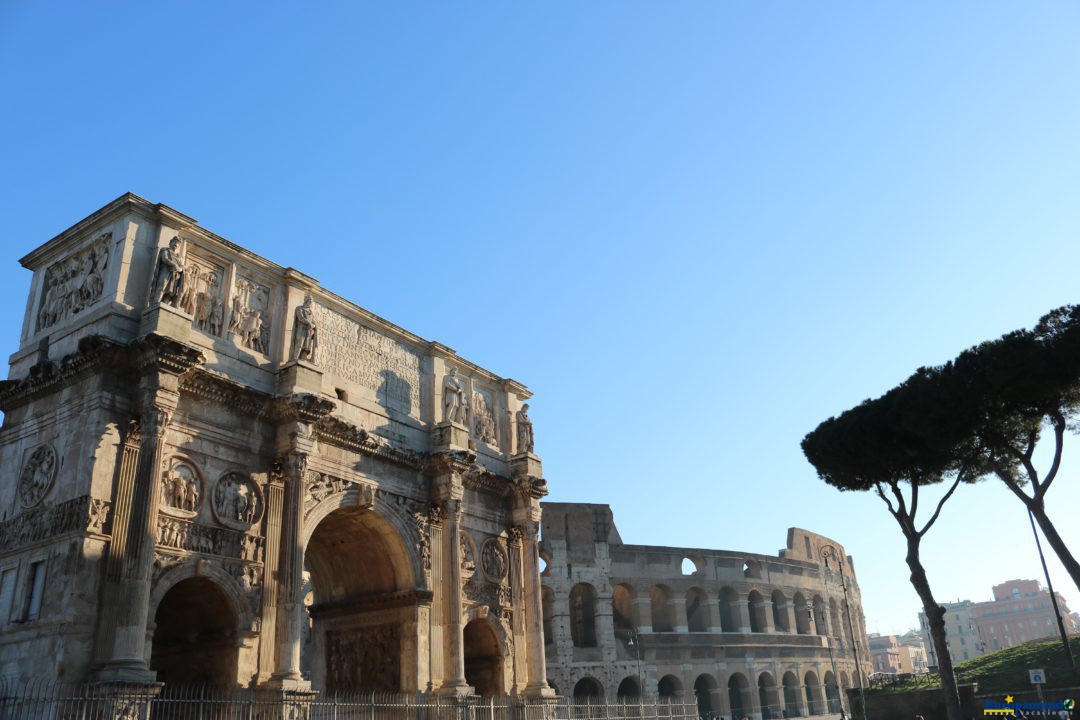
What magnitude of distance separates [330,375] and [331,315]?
1490 mm

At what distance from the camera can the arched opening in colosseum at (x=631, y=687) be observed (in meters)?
37.6

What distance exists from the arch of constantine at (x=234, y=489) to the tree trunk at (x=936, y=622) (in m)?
8.78

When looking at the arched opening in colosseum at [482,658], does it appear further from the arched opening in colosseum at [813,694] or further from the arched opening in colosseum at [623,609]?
the arched opening in colosseum at [813,694]

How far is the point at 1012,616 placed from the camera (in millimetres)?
112312

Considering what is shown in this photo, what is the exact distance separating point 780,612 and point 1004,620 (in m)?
84.9

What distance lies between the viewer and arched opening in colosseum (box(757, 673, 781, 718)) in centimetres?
Answer: 4266

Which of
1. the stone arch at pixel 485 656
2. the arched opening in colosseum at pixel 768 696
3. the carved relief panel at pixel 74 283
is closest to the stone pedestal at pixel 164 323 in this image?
the carved relief panel at pixel 74 283

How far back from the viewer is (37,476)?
1395 cm

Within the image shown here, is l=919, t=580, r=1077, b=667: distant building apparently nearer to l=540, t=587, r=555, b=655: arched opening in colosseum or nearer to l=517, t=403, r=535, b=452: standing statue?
l=540, t=587, r=555, b=655: arched opening in colosseum

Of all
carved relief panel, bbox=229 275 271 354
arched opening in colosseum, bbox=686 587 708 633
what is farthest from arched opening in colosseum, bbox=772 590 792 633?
carved relief panel, bbox=229 275 271 354

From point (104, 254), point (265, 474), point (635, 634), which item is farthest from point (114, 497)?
point (635, 634)

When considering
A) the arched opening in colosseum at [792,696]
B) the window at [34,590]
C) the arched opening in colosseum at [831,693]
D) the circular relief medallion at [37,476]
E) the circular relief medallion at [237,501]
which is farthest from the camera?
the arched opening in colosseum at [831,693]

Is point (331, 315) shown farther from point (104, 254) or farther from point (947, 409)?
point (947, 409)

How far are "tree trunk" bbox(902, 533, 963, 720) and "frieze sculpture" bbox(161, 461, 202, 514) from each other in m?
15.0
